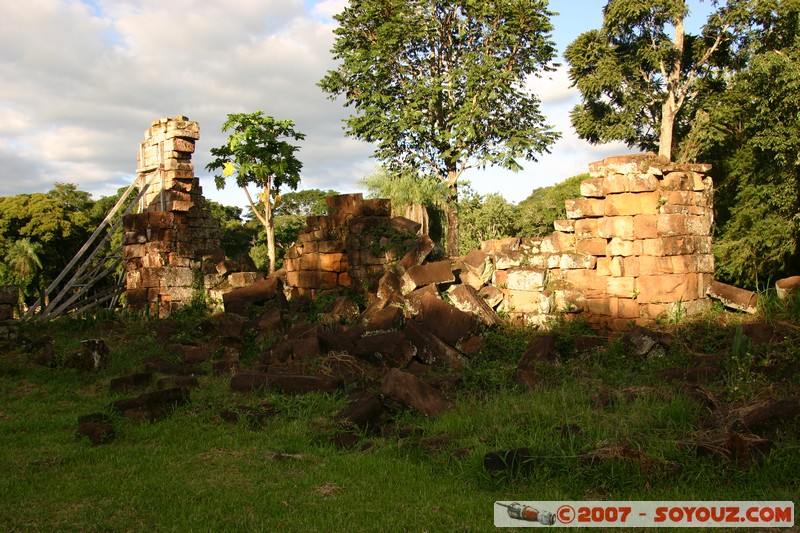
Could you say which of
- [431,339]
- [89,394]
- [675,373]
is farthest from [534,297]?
[89,394]

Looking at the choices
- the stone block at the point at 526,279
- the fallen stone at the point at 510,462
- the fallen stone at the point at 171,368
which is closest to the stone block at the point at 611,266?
the stone block at the point at 526,279

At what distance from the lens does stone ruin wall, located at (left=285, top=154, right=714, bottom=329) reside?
411 inches

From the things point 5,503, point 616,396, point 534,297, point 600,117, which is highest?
point 600,117

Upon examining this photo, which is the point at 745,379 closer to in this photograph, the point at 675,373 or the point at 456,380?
the point at 675,373

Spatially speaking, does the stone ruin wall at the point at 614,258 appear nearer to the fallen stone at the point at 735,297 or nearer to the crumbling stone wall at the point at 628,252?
the crumbling stone wall at the point at 628,252

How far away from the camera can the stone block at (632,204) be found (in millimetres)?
10602

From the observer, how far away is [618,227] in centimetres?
1067

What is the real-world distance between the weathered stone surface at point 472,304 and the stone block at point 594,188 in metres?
2.61

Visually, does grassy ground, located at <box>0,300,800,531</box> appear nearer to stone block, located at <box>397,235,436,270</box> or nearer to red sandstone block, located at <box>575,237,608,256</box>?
red sandstone block, located at <box>575,237,608,256</box>

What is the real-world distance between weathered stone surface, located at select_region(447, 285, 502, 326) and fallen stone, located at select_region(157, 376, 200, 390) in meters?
4.55

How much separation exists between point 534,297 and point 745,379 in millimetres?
4370

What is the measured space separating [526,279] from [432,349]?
2.93 metres

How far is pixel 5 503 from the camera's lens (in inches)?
190

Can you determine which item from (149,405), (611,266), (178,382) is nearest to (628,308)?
(611,266)
